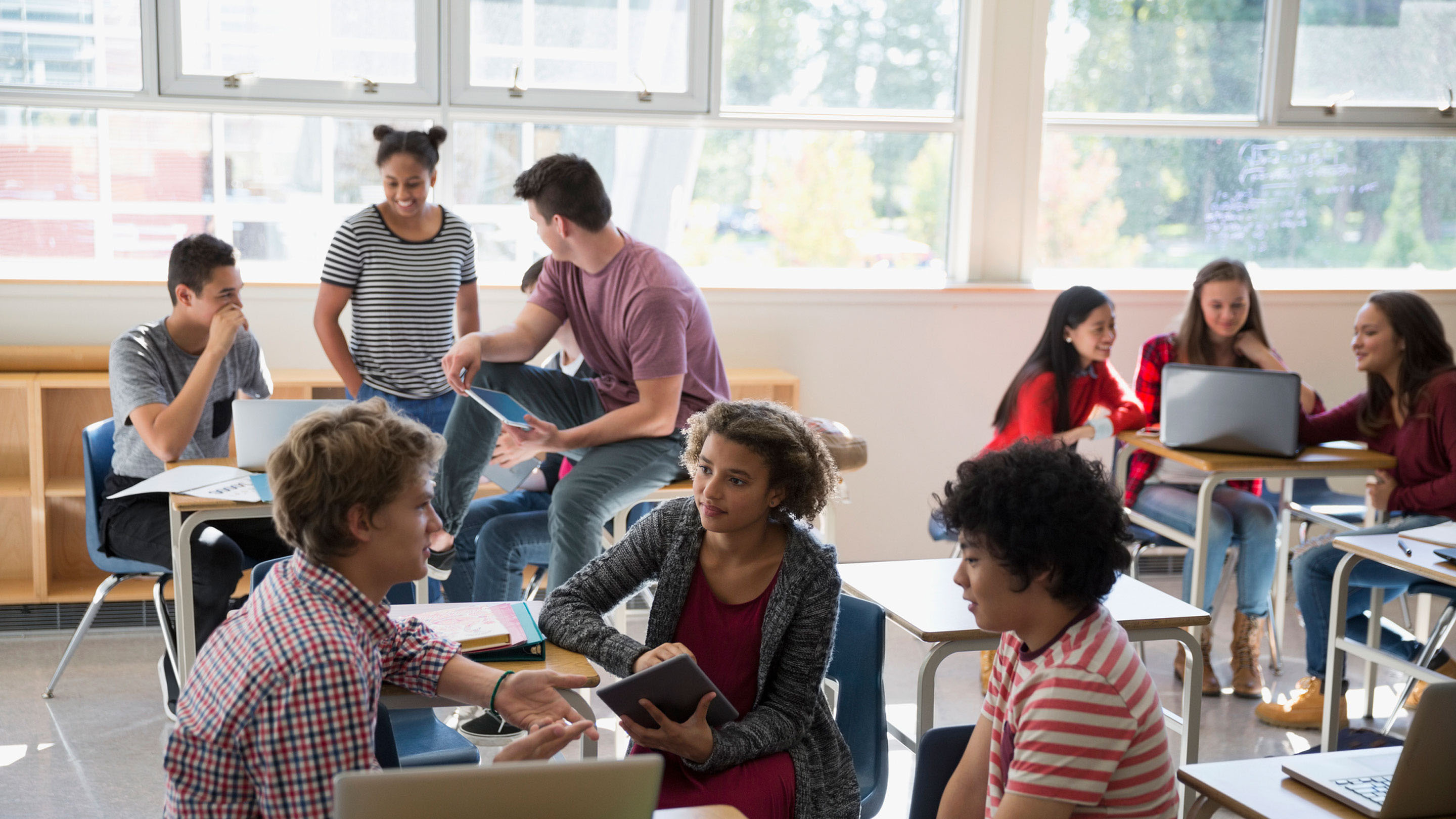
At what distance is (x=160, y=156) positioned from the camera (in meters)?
4.38

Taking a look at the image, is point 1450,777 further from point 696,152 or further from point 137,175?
point 137,175

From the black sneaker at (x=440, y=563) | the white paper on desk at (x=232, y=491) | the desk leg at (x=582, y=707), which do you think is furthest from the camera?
the black sneaker at (x=440, y=563)

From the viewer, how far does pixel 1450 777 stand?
4.80 feet

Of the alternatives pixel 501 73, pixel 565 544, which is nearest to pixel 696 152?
pixel 501 73

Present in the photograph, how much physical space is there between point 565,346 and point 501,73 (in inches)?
56.3

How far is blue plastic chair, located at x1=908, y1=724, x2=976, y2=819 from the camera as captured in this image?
171cm

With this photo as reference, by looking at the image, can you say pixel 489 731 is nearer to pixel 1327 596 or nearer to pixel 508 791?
pixel 508 791

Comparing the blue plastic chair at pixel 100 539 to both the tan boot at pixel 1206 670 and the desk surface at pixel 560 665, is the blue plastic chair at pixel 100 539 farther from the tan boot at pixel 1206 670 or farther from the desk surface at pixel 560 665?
the tan boot at pixel 1206 670

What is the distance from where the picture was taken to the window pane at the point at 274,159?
4.41 m

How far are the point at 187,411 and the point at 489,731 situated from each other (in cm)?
112

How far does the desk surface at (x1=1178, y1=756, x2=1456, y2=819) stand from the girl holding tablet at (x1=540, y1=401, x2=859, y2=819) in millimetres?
595

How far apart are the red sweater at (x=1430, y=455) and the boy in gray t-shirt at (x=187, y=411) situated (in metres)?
3.02

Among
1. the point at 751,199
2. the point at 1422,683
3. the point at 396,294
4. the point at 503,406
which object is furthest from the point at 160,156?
the point at 1422,683

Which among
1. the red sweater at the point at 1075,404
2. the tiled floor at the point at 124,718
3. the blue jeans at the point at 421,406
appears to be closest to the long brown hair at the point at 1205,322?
the red sweater at the point at 1075,404
